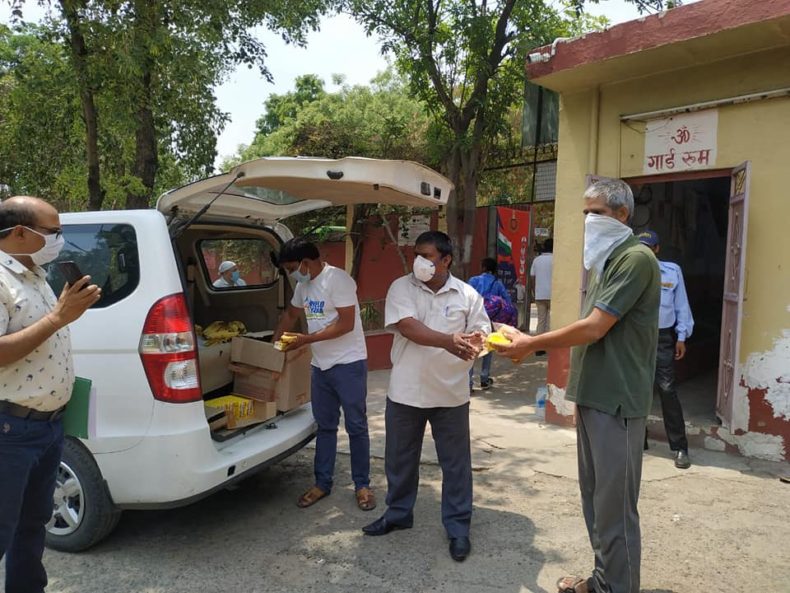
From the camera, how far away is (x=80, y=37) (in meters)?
7.44

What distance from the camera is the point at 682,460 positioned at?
181 inches

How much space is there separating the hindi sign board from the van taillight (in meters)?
4.14

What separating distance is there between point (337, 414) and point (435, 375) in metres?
0.97

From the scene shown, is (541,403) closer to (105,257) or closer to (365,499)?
(365,499)

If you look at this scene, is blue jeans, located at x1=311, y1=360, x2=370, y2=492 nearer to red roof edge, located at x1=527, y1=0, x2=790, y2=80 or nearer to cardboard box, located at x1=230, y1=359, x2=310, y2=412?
cardboard box, located at x1=230, y1=359, x2=310, y2=412

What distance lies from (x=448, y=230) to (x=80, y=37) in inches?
215

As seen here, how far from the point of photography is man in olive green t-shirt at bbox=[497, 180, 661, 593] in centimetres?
256

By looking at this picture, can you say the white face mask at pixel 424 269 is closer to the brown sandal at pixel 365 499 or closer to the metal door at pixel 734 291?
the brown sandal at pixel 365 499

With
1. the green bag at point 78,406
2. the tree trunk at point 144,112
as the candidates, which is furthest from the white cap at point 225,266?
the tree trunk at point 144,112

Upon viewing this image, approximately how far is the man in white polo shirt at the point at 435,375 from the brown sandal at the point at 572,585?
0.52m

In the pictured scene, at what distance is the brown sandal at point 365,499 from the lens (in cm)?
378

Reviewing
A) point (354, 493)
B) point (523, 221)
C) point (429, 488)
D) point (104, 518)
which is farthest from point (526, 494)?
point (523, 221)

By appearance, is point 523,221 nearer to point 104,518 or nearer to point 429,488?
point 429,488

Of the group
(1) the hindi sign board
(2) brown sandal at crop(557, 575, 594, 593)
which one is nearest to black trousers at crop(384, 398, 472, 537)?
(2) brown sandal at crop(557, 575, 594, 593)
